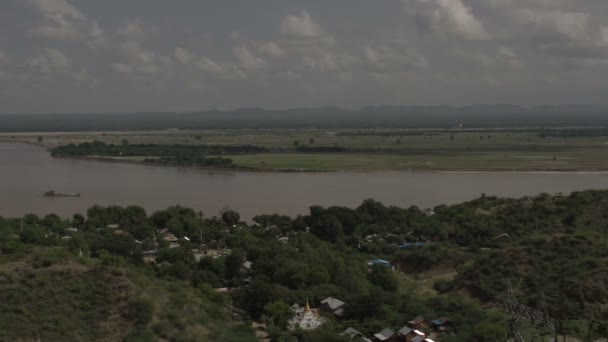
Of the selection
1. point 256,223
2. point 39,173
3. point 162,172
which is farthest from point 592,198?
point 39,173

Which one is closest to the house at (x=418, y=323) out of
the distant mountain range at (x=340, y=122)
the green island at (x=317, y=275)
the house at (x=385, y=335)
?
the green island at (x=317, y=275)

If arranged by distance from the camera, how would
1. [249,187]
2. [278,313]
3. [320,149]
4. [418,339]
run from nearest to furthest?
1. [418,339]
2. [278,313]
3. [249,187]
4. [320,149]

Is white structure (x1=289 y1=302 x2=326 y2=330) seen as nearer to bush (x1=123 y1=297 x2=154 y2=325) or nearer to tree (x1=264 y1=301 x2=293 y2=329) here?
tree (x1=264 y1=301 x2=293 y2=329)

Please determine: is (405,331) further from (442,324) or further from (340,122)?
(340,122)

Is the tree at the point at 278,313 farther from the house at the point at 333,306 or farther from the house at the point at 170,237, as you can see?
the house at the point at 170,237

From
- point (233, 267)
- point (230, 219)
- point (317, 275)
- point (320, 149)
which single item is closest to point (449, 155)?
point (320, 149)

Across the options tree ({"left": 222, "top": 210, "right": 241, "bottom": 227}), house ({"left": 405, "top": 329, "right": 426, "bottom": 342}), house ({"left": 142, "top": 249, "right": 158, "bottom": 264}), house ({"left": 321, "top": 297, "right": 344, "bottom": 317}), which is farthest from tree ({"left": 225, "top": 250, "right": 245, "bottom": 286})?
tree ({"left": 222, "top": 210, "right": 241, "bottom": 227})

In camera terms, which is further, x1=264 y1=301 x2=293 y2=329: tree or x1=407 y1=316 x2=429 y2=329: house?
x1=264 y1=301 x2=293 y2=329: tree

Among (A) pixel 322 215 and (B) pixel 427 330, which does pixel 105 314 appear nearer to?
(B) pixel 427 330
